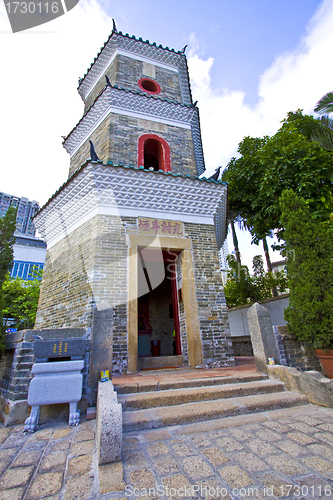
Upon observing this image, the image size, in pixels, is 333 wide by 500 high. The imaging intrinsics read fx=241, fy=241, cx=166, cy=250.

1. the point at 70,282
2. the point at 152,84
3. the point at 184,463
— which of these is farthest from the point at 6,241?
the point at 152,84

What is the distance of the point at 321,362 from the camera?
16.8 ft

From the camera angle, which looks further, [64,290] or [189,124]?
[189,124]

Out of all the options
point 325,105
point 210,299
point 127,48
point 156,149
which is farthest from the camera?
point 325,105

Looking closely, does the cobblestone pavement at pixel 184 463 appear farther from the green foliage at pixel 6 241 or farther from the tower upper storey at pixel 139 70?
the tower upper storey at pixel 139 70

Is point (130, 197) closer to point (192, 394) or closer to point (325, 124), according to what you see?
point (192, 394)

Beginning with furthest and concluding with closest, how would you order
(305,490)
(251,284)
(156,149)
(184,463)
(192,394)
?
1. (251,284)
2. (156,149)
3. (192,394)
4. (184,463)
5. (305,490)

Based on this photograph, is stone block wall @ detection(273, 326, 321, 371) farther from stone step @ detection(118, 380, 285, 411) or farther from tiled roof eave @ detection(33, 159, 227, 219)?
tiled roof eave @ detection(33, 159, 227, 219)

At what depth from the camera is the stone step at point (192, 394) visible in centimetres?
334

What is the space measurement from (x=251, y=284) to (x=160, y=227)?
8062mm

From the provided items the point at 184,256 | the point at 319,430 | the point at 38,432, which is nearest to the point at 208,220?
the point at 184,256

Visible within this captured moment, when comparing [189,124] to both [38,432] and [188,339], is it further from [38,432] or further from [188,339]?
[38,432]

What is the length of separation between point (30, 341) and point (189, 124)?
8759 millimetres

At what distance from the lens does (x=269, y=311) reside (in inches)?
382

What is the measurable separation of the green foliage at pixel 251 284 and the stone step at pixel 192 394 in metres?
8.68
